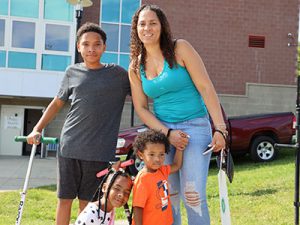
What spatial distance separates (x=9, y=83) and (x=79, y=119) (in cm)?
1331

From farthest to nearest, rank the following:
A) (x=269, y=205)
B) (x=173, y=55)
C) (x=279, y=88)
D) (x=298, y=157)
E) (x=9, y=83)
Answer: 1. (x=279, y=88)
2. (x=9, y=83)
3. (x=269, y=205)
4. (x=298, y=157)
5. (x=173, y=55)

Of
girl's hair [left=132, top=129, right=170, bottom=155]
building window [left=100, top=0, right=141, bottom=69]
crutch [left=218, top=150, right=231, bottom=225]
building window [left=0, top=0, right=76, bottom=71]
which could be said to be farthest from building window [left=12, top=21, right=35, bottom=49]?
crutch [left=218, top=150, right=231, bottom=225]

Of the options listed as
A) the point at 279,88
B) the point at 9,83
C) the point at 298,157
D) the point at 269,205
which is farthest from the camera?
the point at 279,88

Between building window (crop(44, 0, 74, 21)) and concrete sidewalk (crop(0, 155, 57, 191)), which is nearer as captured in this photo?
concrete sidewalk (crop(0, 155, 57, 191))

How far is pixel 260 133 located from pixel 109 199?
28.9 ft

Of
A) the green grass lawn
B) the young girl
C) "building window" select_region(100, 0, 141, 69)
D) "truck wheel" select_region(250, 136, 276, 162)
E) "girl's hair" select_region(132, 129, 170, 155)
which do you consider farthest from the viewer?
"building window" select_region(100, 0, 141, 69)

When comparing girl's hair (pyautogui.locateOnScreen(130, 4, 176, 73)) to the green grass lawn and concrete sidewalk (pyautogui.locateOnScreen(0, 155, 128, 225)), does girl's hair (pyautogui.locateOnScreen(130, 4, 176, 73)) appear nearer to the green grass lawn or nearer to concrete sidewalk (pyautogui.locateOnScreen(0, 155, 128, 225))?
the green grass lawn

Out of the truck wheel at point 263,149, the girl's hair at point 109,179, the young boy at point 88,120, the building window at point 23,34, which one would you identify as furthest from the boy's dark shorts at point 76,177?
the building window at point 23,34

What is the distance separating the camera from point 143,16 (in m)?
3.31

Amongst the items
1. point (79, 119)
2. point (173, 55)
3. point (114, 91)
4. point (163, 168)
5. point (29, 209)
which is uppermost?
point (173, 55)

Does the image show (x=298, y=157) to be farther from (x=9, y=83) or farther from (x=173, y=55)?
(x=9, y=83)

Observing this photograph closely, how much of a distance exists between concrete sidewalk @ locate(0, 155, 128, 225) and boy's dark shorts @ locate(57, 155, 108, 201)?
5.74 metres

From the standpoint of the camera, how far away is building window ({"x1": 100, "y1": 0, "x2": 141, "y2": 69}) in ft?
57.9

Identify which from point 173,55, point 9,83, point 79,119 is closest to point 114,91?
point 79,119
